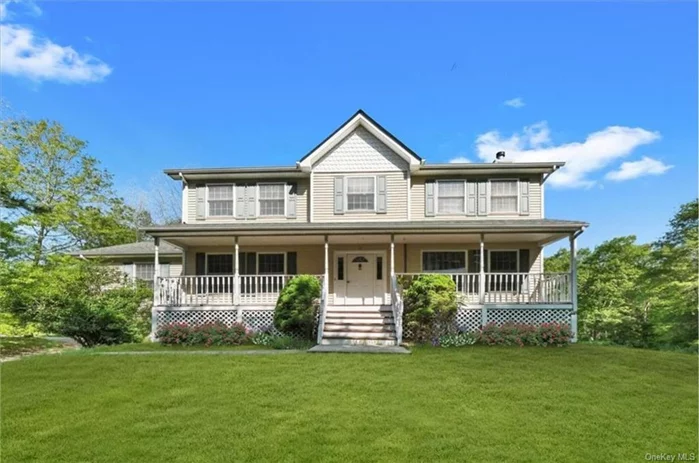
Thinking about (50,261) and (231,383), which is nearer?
(231,383)

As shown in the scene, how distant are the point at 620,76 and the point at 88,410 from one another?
615 inches

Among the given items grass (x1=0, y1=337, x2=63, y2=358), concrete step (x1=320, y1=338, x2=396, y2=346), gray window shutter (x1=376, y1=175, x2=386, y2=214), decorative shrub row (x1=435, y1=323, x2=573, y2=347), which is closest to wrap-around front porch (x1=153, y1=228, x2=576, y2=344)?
decorative shrub row (x1=435, y1=323, x2=573, y2=347)

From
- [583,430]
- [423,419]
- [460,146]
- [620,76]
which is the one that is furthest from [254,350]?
[460,146]

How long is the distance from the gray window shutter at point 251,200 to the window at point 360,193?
3.61 m

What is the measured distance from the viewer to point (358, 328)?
40.3 feet

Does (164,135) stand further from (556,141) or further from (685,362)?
(685,362)

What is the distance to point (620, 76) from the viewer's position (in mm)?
12281

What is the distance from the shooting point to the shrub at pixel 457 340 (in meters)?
11.5

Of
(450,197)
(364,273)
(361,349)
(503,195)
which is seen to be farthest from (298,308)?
(503,195)

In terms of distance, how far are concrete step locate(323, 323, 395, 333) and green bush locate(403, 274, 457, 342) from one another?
620mm

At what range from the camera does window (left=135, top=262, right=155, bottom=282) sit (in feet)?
60.6

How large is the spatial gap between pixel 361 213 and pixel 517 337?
6716 millimetres

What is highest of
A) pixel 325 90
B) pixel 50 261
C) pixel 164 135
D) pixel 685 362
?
pixel 164 135

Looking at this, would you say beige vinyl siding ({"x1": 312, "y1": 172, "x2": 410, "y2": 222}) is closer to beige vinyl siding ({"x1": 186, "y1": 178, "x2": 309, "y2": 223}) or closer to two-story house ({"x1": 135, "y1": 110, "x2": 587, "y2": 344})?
two-story house ({"x1": 135, "y1": 110, "x2": 587, "y2": 344})
